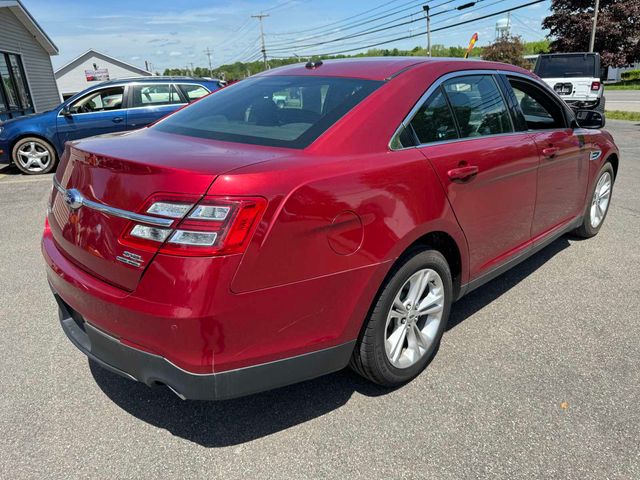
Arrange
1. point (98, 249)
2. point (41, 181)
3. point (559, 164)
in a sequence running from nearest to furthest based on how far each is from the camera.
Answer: point (98, 249), point (559, 164), point (41, 181)

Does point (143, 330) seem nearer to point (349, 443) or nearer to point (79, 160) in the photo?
point (79, 160)

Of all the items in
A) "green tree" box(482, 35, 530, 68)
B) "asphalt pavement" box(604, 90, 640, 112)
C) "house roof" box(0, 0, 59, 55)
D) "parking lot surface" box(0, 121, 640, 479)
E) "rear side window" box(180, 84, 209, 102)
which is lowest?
"asphalt pavement" box(604, 90, 640, 112)

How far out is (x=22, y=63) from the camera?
1725 cm

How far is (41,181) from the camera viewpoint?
830 centimetres

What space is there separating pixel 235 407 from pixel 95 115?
8.18 m

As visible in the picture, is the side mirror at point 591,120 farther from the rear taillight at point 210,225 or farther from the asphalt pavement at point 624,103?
the asphalt pavement at point 624,103

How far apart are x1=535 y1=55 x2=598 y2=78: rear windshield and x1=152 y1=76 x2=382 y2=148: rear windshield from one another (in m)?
14.5

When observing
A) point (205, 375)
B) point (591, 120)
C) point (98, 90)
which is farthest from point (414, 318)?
point (98, 90)

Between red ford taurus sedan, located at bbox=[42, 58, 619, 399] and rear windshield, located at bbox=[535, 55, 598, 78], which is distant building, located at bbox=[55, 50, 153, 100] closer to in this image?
rear windshield, located at bbox=[535, 55, 598, 78]

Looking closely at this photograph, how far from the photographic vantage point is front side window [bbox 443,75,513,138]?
276 centimetres

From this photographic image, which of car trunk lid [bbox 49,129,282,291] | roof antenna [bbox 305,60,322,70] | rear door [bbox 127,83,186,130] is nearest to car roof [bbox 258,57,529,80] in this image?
roof antenna [bbox 305,60,322,70]

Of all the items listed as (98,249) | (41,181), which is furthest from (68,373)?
(41,181)

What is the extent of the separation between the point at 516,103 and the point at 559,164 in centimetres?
64

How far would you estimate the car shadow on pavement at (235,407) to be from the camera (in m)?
2.26
